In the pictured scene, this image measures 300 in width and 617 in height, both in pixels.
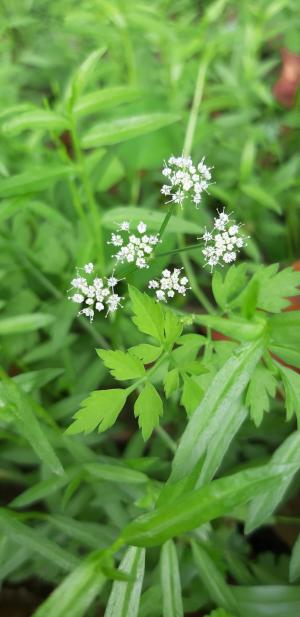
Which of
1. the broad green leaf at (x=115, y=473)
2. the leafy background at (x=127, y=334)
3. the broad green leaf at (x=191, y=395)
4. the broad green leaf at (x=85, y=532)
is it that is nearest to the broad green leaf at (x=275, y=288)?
the leafy background at (x=127, y=334)

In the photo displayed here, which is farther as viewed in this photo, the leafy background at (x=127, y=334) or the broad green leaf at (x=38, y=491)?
the broad green leaf at (x=38, y=491)

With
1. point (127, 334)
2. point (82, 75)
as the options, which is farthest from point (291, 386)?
point (82, 75)

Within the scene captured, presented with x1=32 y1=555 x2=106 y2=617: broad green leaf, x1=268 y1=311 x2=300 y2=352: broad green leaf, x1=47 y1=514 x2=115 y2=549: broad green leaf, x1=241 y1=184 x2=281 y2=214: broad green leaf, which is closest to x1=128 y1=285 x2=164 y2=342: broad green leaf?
x1=268 y1=311 x2=300 y2=352: broad green leaf

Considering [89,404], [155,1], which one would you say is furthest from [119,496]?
[155,1]

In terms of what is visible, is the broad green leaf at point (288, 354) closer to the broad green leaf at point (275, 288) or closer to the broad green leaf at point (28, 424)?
the broad green leaf at point (275, 288)

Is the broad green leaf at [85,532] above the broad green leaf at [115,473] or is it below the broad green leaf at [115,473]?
below

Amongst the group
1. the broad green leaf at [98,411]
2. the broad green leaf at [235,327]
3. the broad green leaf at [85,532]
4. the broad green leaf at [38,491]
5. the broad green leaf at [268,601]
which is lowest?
the broad green leaf at [268,601]

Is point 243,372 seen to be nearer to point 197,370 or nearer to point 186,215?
point 197,370
